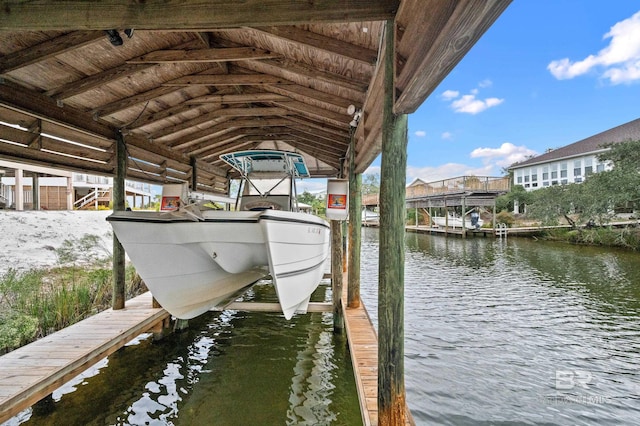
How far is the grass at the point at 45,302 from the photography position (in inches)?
179

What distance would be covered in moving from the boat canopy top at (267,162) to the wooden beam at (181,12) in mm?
3056

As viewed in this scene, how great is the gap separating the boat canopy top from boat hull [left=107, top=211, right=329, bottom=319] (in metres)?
1.56

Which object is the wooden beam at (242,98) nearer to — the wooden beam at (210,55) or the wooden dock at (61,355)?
the wooden beam at (210,55)

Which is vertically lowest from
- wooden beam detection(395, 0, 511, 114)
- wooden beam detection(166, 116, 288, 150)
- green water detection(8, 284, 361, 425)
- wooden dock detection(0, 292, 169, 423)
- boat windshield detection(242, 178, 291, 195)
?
green water detection(8, 284, 361, 425)

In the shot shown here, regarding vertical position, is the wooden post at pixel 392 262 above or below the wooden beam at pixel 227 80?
below

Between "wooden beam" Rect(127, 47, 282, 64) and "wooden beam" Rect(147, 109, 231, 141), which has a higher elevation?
"wooden beam" Rect(127, 47, 282, 64)

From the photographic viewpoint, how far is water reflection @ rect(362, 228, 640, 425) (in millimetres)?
4160

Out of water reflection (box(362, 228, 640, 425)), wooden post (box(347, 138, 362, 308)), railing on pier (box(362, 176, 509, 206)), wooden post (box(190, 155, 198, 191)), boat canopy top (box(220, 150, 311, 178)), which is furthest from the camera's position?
railing on pier (box(362, 176, 509, 206))

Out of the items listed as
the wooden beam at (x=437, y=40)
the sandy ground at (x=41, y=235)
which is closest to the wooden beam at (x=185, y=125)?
the wooden beam at (x=437, y=40)

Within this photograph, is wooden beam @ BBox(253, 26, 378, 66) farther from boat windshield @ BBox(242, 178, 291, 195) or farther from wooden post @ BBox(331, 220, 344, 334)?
wooden post @ BBox(331, 220, 344, 334)

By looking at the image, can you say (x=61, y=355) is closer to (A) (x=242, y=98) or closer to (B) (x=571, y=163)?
(A) (x=242, y=98)

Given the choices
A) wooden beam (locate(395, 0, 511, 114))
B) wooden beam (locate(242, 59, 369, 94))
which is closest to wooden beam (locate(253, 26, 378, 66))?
wooden beam (locate(242, 59, 369, 94))

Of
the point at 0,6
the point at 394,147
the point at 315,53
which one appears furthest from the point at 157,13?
the point at 394,147

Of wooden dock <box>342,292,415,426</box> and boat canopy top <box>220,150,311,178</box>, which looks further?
boat canopy top <box>220,150,311,178</box>
